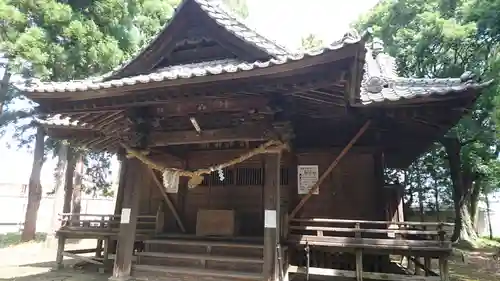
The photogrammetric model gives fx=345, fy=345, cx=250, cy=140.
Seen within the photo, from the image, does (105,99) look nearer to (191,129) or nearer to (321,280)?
(191,129)

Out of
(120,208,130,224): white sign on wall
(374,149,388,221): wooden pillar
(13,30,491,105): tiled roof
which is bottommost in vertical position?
(120,208,130,224): white sign on wall

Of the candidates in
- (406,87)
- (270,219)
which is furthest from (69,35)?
(406,87)

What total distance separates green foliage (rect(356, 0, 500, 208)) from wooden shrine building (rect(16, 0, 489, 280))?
5.06 metres

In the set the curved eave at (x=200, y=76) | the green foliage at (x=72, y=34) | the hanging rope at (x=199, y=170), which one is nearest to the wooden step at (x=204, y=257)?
the hanging rope at (x=199, y=170)

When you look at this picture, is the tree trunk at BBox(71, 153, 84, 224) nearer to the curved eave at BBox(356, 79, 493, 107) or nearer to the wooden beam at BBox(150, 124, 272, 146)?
the wooden beam at BBox(150, 124, 272, 146)

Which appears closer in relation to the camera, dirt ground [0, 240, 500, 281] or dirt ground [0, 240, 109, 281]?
dirt ground [0, 240, 109, 281]

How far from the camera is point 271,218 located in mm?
5410

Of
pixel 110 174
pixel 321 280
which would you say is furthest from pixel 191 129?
pixel 110 174

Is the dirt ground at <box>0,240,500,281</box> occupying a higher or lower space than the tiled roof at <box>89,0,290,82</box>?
lower

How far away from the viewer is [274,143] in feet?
18.1

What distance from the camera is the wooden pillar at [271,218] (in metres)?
5.29

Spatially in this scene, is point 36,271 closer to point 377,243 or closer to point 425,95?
point 377,243

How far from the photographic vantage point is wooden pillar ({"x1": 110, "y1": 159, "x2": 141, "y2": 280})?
5.96 m

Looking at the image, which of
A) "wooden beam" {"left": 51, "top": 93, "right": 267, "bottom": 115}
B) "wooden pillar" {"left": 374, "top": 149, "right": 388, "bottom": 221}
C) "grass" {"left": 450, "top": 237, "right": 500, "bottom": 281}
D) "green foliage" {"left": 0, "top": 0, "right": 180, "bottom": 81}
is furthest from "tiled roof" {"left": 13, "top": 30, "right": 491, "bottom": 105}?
"green foliage" {"left": 0, "top": 0, "right": 180, "bottom": 81}
